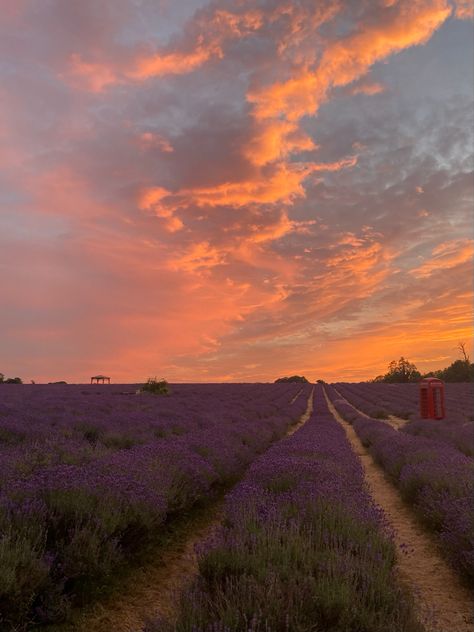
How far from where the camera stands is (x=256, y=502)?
532 cm

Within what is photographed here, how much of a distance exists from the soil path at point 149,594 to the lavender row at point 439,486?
290 cm

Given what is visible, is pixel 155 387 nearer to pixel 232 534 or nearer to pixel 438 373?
pixel 232 534

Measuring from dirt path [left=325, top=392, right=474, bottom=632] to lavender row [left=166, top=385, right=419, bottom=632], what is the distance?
0.36 meters

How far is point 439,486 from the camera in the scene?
709 centimetres

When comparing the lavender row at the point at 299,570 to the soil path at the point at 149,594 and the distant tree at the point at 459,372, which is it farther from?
the distant tree at the point at 459,372

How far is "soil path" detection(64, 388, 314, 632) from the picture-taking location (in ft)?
13.0

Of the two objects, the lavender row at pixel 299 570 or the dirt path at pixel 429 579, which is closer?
the lavender row at pixel 299 570

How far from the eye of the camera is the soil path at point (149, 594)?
156 inches

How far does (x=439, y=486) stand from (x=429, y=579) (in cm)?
216

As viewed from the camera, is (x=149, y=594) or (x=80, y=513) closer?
(x=149, y=594)

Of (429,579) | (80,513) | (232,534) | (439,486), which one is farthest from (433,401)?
(80,513)

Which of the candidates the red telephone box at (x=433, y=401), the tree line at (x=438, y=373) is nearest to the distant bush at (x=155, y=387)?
A: the red telephone box at (x=433, y=401)

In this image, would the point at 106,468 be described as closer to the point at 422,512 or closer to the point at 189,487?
the point at 189,487

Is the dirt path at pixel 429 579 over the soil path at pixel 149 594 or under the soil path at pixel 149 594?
under
